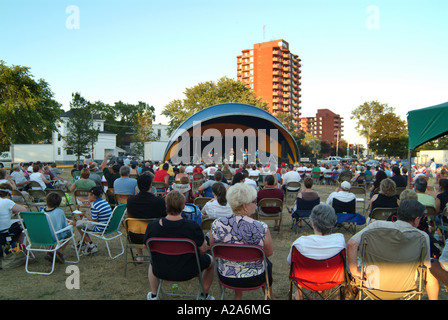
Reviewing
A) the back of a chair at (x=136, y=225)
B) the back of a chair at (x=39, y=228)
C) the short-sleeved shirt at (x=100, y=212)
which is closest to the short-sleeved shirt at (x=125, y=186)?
the short-sleeved shirt at (x=100, y=212)

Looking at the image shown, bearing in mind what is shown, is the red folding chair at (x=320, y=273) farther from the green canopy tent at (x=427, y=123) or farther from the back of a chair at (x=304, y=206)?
the green canopy tent at (x=427, y=123)

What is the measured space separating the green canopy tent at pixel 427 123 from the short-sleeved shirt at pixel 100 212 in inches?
272

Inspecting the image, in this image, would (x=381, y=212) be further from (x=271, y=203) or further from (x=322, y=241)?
(x=322, y=241)

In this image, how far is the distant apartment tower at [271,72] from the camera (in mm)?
85625

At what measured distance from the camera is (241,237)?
2.86m

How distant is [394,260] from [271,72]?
86.9 m

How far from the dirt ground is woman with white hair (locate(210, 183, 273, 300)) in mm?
946

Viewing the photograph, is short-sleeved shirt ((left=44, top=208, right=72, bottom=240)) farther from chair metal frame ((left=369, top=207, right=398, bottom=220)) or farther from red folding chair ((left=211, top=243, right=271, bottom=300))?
chair metal frame ((left=369, top=207, right=398, bottom=220))

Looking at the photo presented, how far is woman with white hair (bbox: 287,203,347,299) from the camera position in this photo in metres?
2.70

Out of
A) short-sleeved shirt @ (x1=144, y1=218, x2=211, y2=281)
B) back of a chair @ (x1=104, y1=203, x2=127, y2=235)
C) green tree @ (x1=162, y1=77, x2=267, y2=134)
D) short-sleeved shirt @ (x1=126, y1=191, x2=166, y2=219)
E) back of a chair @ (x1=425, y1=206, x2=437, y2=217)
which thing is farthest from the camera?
green tree @ (x1=162, y1=77, x2=267, y2=134)

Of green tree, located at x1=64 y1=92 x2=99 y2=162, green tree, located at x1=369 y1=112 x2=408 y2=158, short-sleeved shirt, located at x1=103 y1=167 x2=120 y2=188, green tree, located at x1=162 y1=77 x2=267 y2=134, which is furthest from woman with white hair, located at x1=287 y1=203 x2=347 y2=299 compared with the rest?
green tree, located at x1=369 y1=112 x2=408 y2=158

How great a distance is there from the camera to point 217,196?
4891 mm

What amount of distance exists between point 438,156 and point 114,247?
1375 inches
